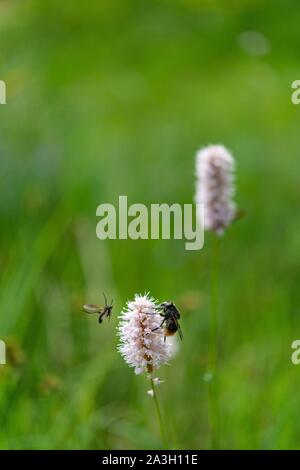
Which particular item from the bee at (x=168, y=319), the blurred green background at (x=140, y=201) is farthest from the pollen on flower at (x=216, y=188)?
the blurred green background at (x=140, y=201)

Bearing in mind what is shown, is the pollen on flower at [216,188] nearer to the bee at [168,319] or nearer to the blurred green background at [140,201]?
the bee at [168,319]

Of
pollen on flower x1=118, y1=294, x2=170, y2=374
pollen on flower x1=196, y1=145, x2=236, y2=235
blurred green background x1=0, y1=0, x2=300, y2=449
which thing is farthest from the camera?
blurred green background x1=0, y1=0, x2=300, y2=449

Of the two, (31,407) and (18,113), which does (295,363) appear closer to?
(31,407)

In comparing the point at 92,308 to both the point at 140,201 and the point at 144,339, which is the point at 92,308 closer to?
the point at 144,339

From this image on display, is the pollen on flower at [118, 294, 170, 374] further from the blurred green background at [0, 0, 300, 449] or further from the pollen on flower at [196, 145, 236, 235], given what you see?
the blurred green background at [0, 0, 300, 449]

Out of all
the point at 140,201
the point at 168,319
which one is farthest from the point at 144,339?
the point at 140,201

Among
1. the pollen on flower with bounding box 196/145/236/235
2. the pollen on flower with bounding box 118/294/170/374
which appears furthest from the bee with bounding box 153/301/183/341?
the pollen on flower with bounding box 196/145/236/235
